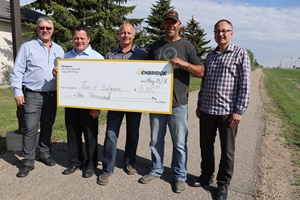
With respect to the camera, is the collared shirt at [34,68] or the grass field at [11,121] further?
the grass field at [11,121]

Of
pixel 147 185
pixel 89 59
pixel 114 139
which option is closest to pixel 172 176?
pixel 147 185

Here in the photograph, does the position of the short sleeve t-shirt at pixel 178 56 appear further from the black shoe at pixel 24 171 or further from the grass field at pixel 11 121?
the grass field at pixel 11 121

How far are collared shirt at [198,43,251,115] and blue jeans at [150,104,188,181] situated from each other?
374 mm

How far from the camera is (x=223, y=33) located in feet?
11.2

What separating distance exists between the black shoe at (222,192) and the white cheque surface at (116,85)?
119cm

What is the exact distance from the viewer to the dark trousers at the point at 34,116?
13.7 feet

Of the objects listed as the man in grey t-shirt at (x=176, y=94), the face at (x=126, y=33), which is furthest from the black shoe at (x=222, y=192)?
the face at (x=126, y=33)

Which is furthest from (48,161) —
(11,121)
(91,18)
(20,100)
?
(91,18)

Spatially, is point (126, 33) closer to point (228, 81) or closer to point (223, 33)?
point (223, 33)

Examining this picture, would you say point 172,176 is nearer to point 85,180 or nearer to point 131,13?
point 85,180

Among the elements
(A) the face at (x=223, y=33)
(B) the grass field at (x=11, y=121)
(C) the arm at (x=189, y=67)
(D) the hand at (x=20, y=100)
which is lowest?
(B) the grass field at (x=11, y=121)

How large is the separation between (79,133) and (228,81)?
7.66ft

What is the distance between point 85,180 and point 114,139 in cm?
70

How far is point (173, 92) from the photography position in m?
3.71
